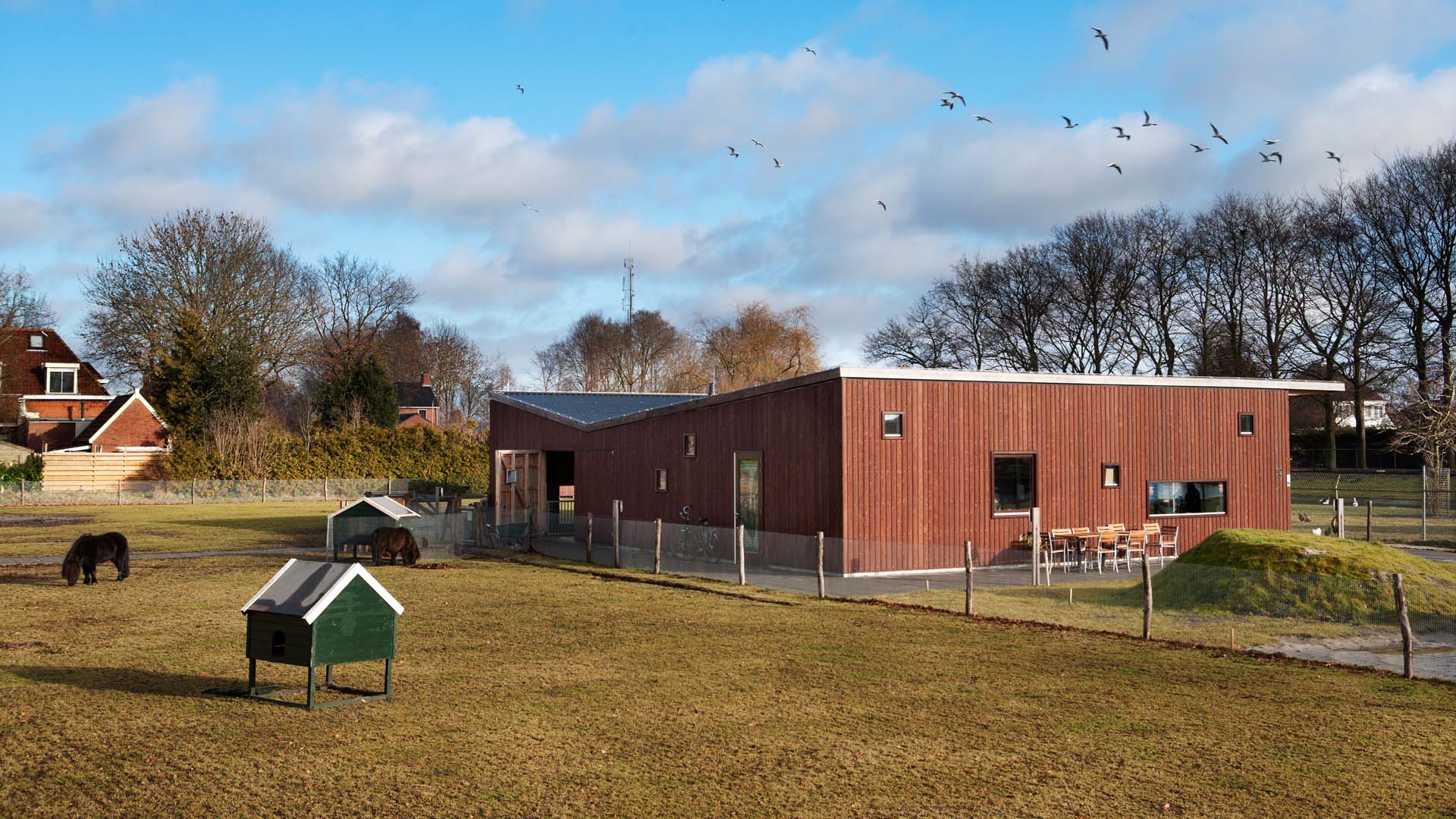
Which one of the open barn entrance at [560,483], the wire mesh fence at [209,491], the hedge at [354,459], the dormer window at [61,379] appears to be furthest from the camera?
the dormer window at [61,379]

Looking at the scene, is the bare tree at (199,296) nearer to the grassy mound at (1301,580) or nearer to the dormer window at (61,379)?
the dormer window at (61,379)

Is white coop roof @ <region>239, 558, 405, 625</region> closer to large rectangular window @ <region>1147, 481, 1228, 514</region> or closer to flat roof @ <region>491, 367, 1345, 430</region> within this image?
flat roof @ <region>491, 367, 1345, 430</region>

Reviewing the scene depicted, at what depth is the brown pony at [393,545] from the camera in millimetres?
21453

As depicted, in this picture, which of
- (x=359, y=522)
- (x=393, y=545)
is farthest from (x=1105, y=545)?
(x=359, y=522)

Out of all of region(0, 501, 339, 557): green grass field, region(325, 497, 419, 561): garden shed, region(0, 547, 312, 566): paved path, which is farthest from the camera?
region(0, 501, 339, 557): green grass field

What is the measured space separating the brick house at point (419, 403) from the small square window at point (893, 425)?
63837 mm

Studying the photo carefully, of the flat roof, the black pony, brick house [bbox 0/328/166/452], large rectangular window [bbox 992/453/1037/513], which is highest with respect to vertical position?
brick house [bbox 0/328/166/452]

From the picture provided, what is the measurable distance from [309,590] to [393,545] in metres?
13.0

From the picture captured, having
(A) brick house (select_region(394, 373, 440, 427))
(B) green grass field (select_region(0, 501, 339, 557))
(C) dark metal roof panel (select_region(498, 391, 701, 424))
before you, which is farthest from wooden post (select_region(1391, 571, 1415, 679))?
(A) brick house (select_region(394, 373, 440, 427))

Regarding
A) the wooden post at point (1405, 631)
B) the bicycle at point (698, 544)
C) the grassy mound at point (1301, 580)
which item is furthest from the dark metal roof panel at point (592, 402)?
the wooden post at point (1405, 631)

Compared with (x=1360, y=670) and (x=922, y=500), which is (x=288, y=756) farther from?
(x=922, y=500)

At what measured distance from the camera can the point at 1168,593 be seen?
51.5ft

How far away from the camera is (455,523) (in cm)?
2419

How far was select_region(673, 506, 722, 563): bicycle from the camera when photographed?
22156 mm
